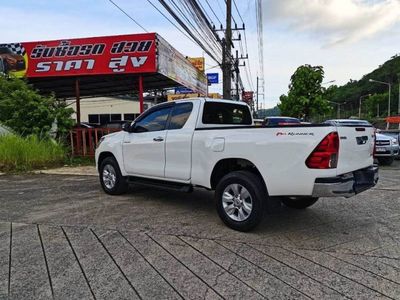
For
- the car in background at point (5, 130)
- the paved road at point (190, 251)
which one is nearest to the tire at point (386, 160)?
the paved road at point (190, 251)

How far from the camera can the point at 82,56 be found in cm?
1282

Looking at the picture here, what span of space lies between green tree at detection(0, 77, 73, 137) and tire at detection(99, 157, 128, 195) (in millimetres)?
5907

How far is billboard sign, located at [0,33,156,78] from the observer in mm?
12328

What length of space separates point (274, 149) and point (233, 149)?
65 cm

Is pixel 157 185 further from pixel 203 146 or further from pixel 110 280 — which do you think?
pixel 110 280

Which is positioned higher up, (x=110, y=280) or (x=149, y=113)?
(x=149, y=113)

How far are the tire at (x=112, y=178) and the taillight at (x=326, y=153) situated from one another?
13.4 feet

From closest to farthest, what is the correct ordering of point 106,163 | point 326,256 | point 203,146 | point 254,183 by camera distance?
point 326,256 → point 254,183 → point 203,146 → point 106,163

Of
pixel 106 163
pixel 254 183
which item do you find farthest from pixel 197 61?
pixel 254 183

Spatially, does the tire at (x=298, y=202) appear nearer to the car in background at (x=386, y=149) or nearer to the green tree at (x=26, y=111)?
the car in background at (x=386, y=149)

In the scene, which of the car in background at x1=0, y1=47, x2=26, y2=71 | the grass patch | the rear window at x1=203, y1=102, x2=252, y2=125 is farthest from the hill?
the rear window at x1=203, y1=102, x2=252, y2=125

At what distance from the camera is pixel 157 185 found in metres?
6.40

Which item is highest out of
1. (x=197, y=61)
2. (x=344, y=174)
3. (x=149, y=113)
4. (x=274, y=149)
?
(x=197, y=61)

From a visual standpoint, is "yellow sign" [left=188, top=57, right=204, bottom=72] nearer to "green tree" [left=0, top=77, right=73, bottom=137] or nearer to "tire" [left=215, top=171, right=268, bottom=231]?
"green tree" [left=0, top=77, right=73, bottom=137]
